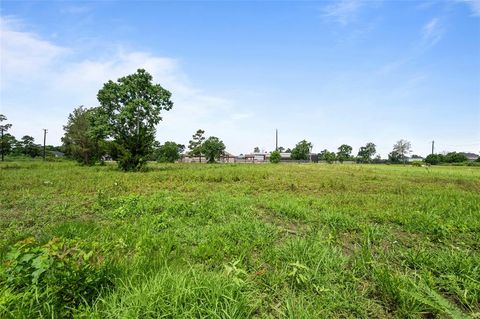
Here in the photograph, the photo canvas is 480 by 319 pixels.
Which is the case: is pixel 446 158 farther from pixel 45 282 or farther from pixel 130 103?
pixel 45 282

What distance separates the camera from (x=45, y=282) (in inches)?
79.2

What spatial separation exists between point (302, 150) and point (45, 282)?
8886 centimetres

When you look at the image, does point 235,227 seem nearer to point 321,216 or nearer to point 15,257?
point 321,216

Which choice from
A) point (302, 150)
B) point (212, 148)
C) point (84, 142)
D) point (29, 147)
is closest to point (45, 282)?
point (84, 142)

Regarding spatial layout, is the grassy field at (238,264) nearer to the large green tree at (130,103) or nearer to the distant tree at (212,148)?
the large green tree at (130,103)

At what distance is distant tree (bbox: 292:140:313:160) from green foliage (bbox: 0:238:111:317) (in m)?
88.5

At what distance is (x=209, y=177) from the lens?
41.6 feet

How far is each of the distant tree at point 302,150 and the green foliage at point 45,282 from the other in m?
88.5

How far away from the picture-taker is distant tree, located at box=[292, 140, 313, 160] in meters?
87.5

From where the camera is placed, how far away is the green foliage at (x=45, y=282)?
1924 mm

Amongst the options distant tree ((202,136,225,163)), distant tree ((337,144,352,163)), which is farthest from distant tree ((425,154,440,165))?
distant tree ((202,136,225,163))

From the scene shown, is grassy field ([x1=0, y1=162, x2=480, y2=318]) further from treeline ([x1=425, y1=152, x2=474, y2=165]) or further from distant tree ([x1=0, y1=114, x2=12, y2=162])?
treeline ([x1=425, y1=152, x2=474, y2=165])

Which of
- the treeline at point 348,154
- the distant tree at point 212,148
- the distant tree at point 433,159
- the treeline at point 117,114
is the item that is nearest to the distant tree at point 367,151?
the treeline at point 348,154

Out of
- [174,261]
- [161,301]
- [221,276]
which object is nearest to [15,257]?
[161,301]
